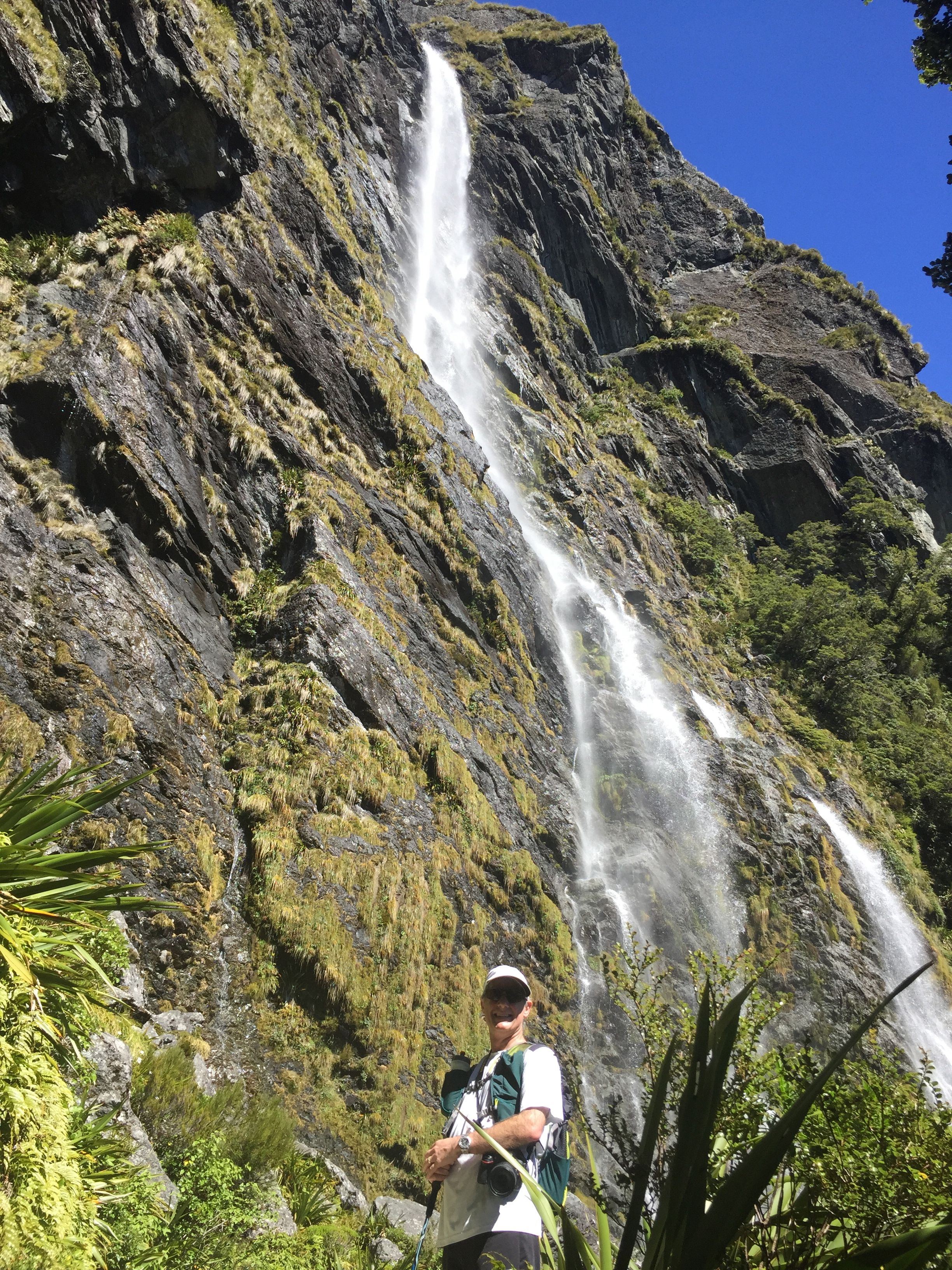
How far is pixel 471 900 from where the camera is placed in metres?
9.73

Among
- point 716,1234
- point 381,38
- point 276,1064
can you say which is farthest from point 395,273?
point 716,1234

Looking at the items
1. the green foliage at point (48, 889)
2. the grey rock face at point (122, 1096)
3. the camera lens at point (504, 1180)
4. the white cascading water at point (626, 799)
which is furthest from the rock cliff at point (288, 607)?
the camera lens at point (504, 1180)

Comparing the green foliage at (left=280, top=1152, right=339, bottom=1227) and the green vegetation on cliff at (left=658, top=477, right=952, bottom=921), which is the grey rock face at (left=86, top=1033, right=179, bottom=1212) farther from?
the green vegetation on cliff at (left=658, top=477, right=952, bottom=921)

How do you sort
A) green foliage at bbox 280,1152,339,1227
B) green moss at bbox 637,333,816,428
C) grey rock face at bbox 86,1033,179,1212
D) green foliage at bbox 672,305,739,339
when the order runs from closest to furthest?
grey rock face at bbox 86,1033,179,1212 < green foliage at bbox 280,1152,339,1227 < green moss at bbox 637,333,816,428 < green foliage at bbox 672,305,739,339

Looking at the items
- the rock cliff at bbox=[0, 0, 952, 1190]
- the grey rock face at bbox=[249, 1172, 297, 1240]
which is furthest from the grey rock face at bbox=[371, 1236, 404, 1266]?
the rock cliff at bbox=[0, 0, 952, 1190]

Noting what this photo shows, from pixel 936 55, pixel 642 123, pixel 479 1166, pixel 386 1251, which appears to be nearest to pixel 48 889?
pixel 479 1166

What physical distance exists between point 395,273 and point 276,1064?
78.5ft

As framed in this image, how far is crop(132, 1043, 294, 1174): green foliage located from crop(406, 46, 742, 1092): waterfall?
3.13m

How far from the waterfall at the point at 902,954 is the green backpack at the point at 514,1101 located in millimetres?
14529

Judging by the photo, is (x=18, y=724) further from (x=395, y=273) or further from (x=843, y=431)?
(x=843, y=431)

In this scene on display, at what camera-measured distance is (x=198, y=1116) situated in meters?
4.81

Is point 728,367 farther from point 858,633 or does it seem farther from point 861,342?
point 858,633

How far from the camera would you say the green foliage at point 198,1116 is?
4566 mm

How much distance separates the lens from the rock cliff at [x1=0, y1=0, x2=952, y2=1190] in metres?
7.11
